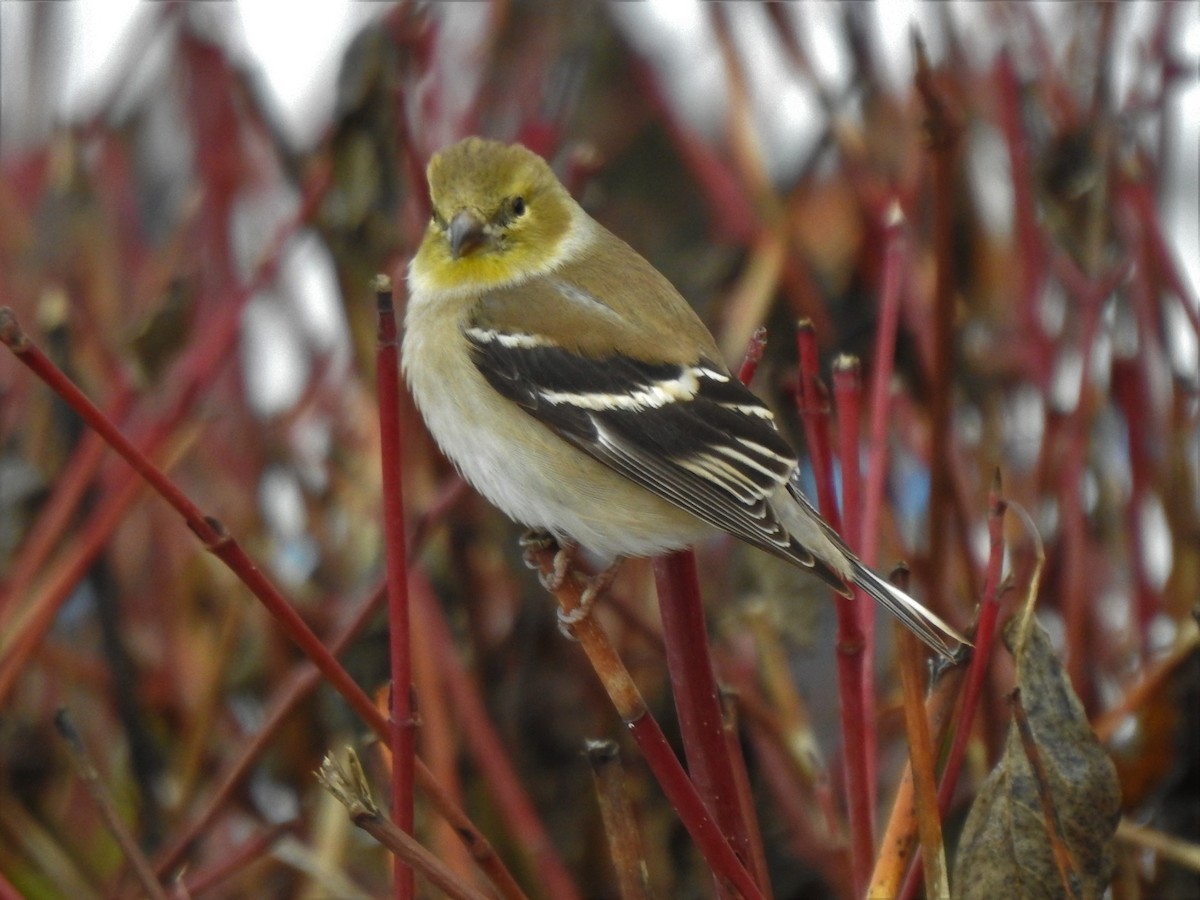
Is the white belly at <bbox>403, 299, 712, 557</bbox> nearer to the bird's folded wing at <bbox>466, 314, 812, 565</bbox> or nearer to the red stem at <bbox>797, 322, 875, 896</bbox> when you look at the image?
the bird's folded wing at <bbox>466, 314, 812, 565</bbox>

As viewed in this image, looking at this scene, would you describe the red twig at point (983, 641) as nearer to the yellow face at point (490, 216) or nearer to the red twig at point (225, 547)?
the red twig at point (225, 547)

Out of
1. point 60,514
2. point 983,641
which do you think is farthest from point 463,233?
point 983,641

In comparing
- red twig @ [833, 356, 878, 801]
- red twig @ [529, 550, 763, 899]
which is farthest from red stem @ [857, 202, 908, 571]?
red twig @ [529, 550, 763, 899]

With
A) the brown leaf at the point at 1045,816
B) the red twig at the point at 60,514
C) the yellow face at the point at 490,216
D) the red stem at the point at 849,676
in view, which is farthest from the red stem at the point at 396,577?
the yellow face at the point at 490,216

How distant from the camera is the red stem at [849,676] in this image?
1.61 metres

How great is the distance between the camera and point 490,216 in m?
2.67

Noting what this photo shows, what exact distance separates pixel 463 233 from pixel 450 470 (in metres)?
0.52

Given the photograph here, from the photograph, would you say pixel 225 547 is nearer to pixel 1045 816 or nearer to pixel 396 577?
pixel 396 577

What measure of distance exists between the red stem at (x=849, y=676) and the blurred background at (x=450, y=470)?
324 mm

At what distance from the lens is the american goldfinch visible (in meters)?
2.26

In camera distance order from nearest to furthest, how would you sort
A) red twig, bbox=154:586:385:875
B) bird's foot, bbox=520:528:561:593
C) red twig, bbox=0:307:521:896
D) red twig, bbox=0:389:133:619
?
red twig, bbox=0:307:521:896
red twig, bbox=154:586:385:875
bird's foot, bbox=520:528:561:593
red twig, bbox=0:389:133:619

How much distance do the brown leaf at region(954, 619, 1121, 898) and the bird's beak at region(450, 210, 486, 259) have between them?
1.38 m

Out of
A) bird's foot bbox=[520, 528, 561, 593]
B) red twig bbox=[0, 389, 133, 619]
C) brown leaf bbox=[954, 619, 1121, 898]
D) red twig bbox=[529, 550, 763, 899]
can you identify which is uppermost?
red twig bbox=[0, 389, 133, 619]

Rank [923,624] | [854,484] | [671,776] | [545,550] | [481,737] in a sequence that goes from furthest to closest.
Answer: [481,737] < [545,550] < [854,484] < [923,624] < [671,776]
